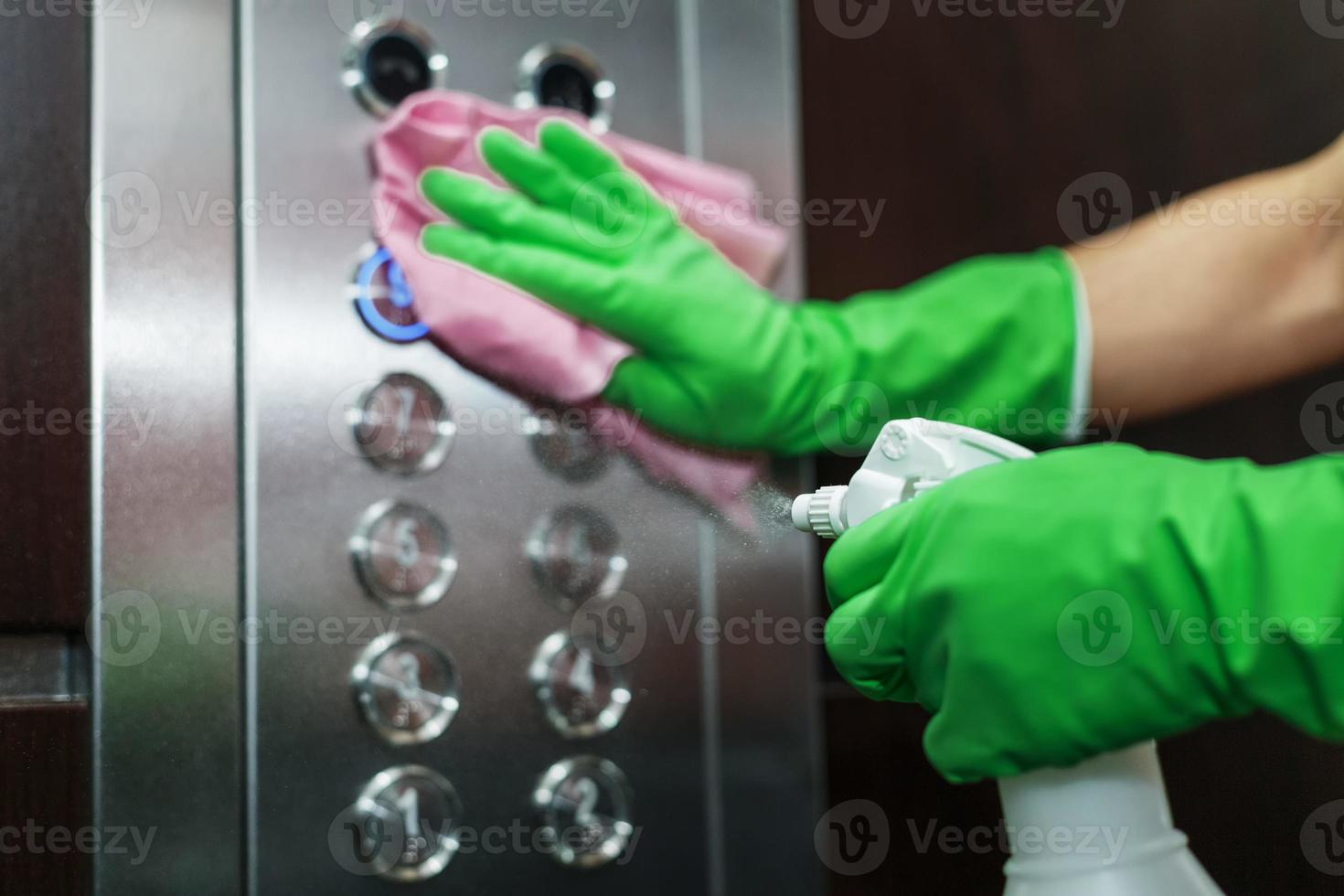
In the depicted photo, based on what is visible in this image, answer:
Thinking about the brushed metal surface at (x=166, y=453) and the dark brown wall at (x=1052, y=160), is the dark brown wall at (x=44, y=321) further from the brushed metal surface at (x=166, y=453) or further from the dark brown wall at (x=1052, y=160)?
the dark brown wall at (x=1052, y=160)

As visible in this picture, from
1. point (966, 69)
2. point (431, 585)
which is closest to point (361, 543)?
point (431, 585)

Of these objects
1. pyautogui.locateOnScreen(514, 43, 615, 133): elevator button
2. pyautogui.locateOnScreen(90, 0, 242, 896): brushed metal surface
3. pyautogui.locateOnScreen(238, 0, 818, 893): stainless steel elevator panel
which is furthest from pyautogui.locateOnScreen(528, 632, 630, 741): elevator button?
pyautogui.locateOnScreen(514, 43, 615, 133): elevator button

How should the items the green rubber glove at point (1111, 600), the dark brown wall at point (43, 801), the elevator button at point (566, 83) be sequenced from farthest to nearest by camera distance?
the elevator button at point (566, 83) → the dark brown wall at point (43, 801) → the green rubber glove at point (1111, 600)

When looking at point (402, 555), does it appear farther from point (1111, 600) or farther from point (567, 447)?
point (1111, 600)

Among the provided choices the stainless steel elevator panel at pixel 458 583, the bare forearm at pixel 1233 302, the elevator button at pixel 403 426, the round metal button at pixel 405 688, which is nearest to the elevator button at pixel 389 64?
the stainless steel elevator panel at pixel 458 583

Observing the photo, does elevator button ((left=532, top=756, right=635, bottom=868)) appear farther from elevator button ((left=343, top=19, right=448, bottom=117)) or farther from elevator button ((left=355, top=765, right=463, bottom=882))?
elevator button ((left=343, top=19, right=448, bottom=117))

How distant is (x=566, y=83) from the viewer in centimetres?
55

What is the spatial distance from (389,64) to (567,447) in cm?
17

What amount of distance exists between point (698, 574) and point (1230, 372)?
27 cm

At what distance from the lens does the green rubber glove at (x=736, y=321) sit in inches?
19.9

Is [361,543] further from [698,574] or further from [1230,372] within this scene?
[1230,372]

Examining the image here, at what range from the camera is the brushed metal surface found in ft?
1.42

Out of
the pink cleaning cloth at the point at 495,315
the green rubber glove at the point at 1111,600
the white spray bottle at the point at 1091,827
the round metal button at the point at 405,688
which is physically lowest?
the white spray bottle at the point at 1091,827

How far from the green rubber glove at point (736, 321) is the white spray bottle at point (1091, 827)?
155 millimetres
